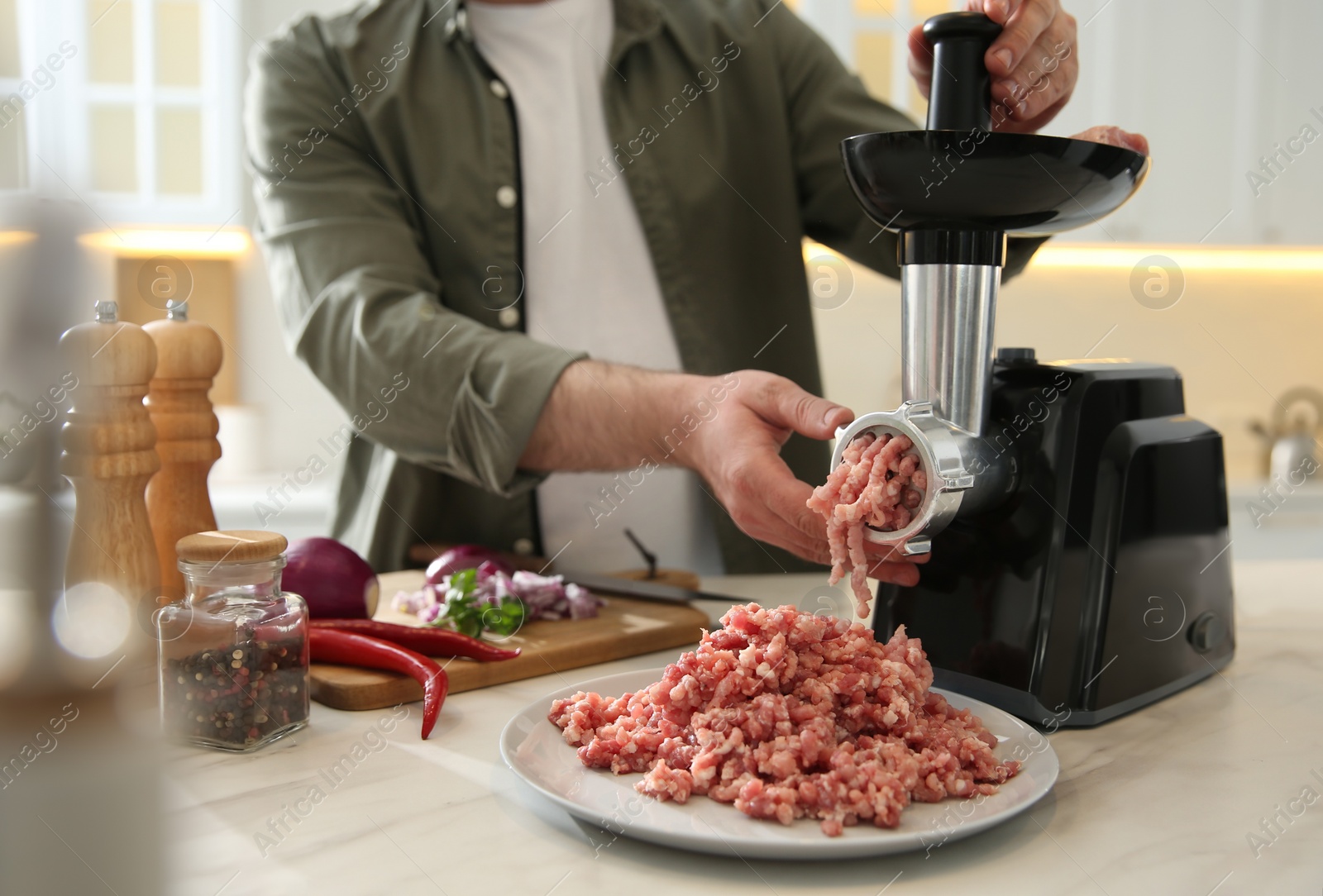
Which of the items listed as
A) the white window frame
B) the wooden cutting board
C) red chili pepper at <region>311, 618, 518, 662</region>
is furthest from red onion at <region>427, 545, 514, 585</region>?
the white window frame

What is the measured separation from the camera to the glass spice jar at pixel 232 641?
2.48ft

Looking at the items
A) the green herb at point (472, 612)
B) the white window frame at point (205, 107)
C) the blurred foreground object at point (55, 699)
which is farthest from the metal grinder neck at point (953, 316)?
the white window frame at point (205, 107)

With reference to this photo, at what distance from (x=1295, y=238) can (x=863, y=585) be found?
9.31 feet

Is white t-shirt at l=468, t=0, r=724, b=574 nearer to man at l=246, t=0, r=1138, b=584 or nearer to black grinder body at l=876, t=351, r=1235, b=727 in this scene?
man at l=246, t=0, r=1138, b=584

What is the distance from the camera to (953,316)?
833 millimetres

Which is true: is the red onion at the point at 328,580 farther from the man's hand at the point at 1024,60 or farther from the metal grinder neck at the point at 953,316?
the man's hand at the point at 1024,60

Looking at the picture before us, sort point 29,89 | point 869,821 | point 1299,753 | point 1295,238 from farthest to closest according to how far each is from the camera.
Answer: point 1295,238, point 1299,753, point 869,821, point 29,89

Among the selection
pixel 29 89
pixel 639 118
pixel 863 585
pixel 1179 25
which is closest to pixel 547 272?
pixel 639 118

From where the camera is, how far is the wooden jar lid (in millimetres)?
755

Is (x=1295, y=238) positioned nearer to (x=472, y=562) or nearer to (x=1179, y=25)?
(x=1179, y=25)

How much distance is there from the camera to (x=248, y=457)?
9.47 feet

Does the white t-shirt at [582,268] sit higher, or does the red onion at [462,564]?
the white t-shirt at [582,268]

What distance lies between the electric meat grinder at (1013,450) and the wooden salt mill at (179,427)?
0.57 metres

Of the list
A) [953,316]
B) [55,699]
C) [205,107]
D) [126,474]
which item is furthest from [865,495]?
[205,107]
